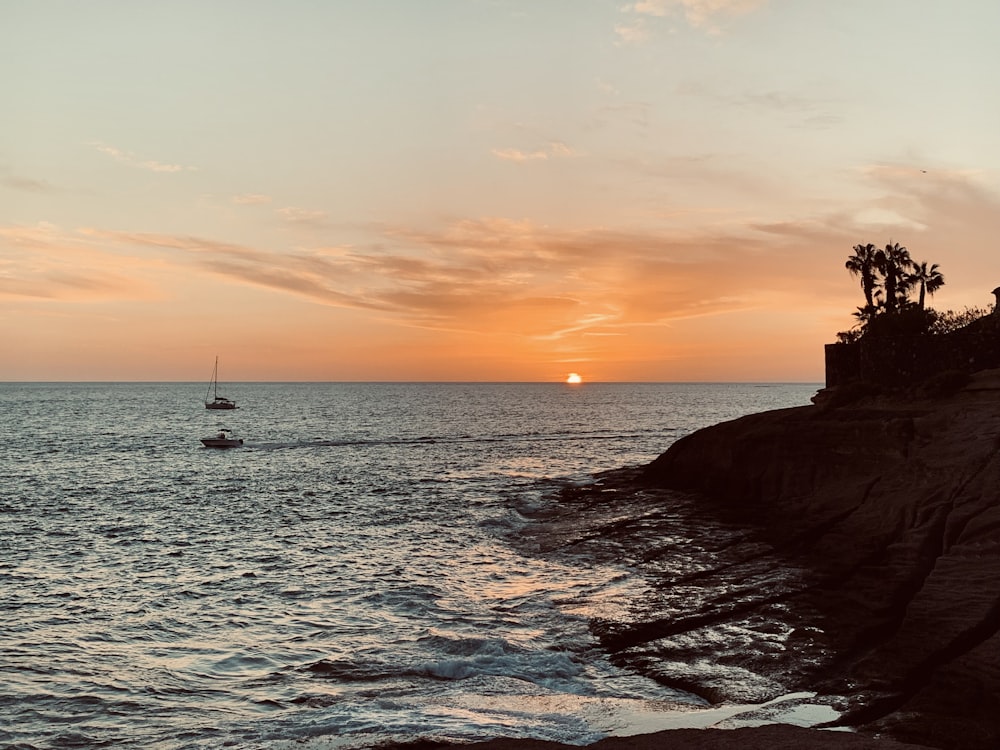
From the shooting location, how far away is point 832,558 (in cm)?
2283

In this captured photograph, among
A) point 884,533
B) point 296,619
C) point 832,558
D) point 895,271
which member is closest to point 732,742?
point 296,619

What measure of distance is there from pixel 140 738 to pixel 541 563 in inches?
597

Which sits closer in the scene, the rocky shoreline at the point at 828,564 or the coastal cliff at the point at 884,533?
the rocky shoreline at the point at 828,564

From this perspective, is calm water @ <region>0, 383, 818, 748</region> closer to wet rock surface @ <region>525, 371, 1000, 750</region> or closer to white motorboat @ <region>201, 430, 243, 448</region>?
wet rock surface @ <region>525, 371, 1000, 750</region>

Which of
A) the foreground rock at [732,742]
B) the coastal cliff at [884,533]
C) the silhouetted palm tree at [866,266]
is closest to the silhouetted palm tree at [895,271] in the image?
the silhouetted palm tree at [866,266]

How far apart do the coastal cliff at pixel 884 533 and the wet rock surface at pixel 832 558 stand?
0.05 m

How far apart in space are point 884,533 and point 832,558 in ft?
7.10

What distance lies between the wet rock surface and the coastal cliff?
0.05 m

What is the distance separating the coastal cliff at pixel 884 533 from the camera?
13.2 meters

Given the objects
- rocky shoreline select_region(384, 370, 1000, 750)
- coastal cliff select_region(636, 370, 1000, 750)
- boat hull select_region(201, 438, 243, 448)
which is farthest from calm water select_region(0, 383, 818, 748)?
boat hull select_region(201, 438, 243, 448)

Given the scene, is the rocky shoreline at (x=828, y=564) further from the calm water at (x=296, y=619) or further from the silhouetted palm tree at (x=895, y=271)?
the silhouetted palm tree at (x=895, y=271)

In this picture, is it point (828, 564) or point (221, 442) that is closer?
point (828, 564)

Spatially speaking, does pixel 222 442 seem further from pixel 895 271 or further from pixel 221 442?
pixel 895 271

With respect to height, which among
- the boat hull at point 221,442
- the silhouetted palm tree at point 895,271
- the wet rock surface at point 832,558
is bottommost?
the boat hull at point 221,442
